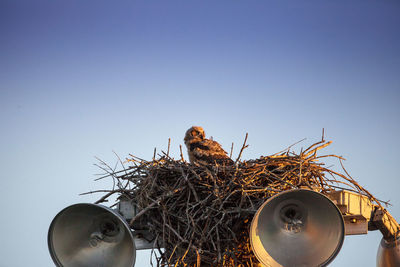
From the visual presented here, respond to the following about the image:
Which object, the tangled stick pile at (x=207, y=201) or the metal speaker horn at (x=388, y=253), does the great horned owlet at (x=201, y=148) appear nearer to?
the tangled stick pile at (x=207, y=201)

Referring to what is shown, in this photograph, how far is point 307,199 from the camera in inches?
191

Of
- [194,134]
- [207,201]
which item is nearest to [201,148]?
[194,134]

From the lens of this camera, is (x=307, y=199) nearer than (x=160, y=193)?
Yes

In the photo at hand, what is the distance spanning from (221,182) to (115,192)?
1.26 m

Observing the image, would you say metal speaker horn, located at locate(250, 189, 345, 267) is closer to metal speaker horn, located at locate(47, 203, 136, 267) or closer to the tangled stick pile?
the tangled stick pile

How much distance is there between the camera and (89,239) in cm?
541

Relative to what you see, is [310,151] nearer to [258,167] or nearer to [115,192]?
[258,167]

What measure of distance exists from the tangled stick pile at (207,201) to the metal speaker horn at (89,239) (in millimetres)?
255

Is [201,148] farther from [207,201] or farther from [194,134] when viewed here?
[207,201]

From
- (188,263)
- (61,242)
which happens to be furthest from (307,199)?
(61,242)

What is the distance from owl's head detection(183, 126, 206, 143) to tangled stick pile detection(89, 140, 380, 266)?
249 cm

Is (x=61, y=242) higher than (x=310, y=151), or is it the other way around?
(x=310, y=151)

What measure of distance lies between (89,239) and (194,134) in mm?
3247

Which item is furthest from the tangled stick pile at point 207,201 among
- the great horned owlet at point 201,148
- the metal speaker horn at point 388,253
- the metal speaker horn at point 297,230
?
the metal speaker horn at point 388,253
